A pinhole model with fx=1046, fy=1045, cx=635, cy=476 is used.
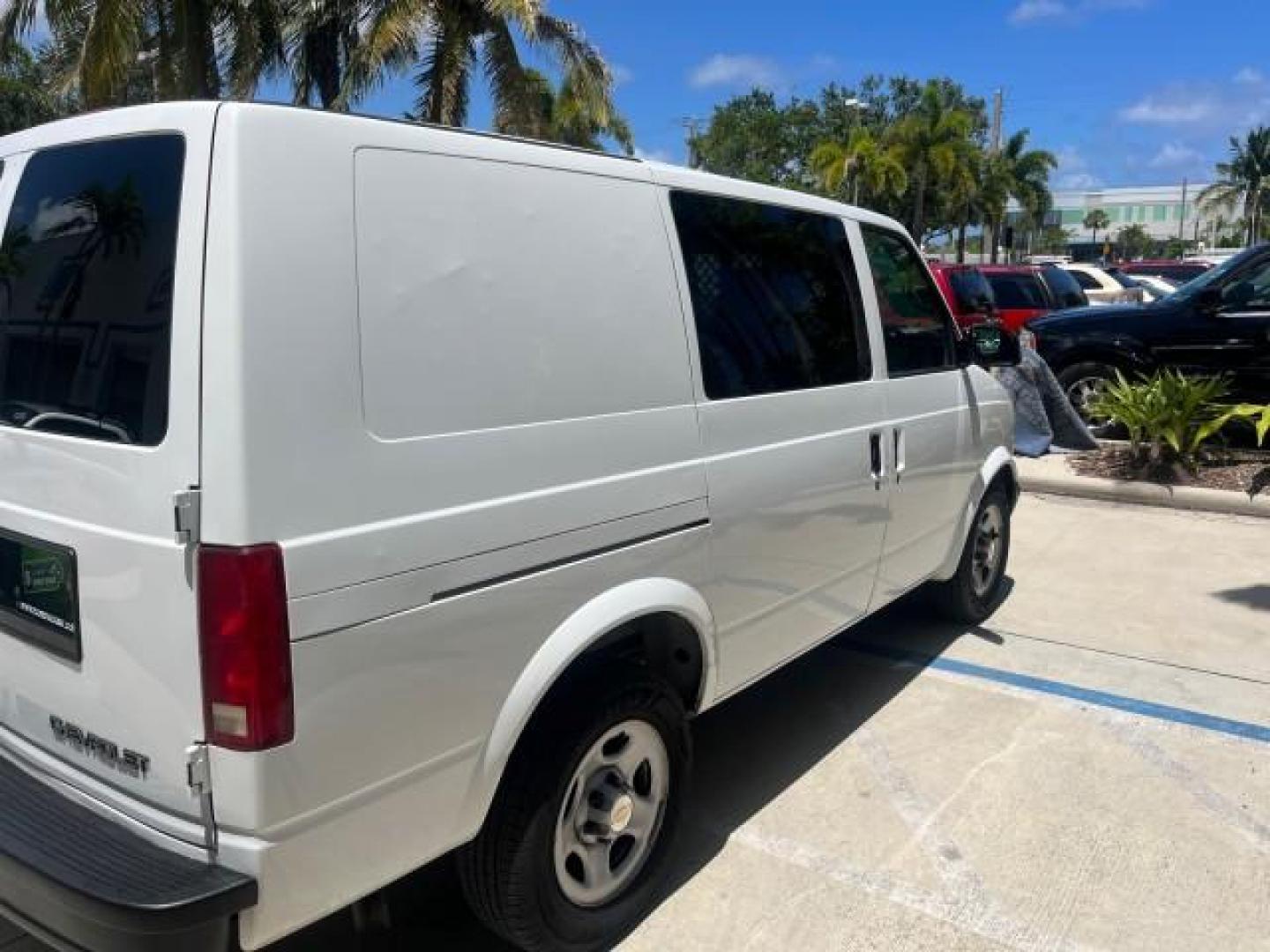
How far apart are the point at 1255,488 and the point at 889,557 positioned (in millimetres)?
4540

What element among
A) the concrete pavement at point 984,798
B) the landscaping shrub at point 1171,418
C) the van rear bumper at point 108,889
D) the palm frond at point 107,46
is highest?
the palm frond at point 107,46

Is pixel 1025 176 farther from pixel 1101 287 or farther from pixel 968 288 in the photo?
pixel 968 288

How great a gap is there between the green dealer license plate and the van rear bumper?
36 centimetres

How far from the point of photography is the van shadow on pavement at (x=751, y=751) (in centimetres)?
293

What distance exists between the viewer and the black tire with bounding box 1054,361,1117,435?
32.8ft

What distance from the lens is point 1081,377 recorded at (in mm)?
10195

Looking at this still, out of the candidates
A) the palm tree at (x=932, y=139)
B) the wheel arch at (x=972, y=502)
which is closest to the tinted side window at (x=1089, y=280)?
the wheel arch at (x=972, y=502)

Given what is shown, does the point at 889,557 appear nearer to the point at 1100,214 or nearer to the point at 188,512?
the point at 188,512

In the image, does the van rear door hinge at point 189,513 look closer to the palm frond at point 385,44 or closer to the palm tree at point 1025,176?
the palm frond at point 385,44

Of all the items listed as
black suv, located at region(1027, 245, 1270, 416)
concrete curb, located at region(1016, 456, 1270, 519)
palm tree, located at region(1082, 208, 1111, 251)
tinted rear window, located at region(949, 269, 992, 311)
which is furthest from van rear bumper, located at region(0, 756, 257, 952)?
palm tree, located at region(1082, 208, 1111, 251)

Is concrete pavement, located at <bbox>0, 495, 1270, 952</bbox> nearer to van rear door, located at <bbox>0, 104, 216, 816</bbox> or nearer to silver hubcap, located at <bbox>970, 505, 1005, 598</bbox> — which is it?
silver hubcap, located at <bbox>970, 505, 1005, 598</bbox>

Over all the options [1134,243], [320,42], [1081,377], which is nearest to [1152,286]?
[1081,377]

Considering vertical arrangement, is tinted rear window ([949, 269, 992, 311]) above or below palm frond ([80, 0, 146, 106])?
below

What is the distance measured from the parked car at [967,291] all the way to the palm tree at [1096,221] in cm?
11571
